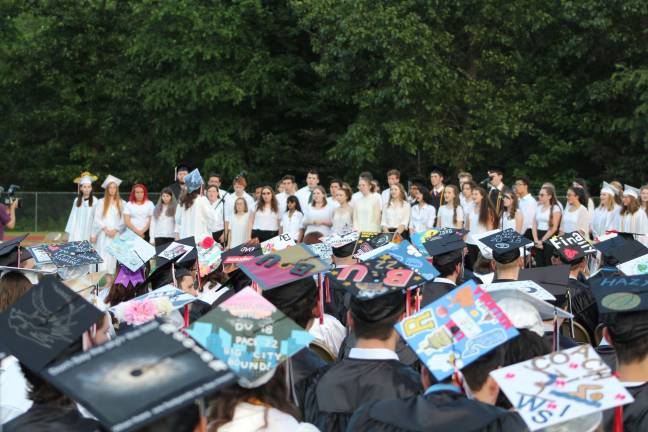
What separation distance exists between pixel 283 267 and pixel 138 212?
11.2 meters

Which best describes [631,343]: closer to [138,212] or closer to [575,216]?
[575,216]

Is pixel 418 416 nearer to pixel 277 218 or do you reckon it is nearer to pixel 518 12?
pixel 277 218

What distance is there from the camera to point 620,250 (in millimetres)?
9500

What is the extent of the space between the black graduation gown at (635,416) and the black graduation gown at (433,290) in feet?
10.4

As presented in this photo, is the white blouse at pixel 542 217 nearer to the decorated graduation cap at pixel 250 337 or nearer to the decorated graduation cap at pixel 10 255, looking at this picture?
the decorated graduation cap at pixel 10 255

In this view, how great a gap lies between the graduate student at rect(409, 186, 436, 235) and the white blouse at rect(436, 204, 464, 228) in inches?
10.1

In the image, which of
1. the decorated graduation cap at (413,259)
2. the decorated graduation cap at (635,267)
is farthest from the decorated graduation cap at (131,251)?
the decorated graduation cap at (635,267)

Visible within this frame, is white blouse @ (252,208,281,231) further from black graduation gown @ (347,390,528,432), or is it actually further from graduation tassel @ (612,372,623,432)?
black graduation gown @ (347,390,528,432)

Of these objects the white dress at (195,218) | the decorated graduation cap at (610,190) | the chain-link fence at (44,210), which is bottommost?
the chain-link fence at (44,210)

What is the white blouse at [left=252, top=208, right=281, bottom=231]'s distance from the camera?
1734 cm

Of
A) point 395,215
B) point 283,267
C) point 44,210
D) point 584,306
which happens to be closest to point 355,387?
point 283,267

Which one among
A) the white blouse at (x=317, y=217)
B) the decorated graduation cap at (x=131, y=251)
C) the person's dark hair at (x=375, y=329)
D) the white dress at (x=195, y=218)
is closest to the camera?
the person's dark hair at (x=375, y=329)

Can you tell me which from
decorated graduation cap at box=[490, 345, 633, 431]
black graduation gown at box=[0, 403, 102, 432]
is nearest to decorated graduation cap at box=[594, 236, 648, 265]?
decorated graduation cap at box=[490, 345, 633, 431]

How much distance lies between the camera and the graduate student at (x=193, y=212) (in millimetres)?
16234
